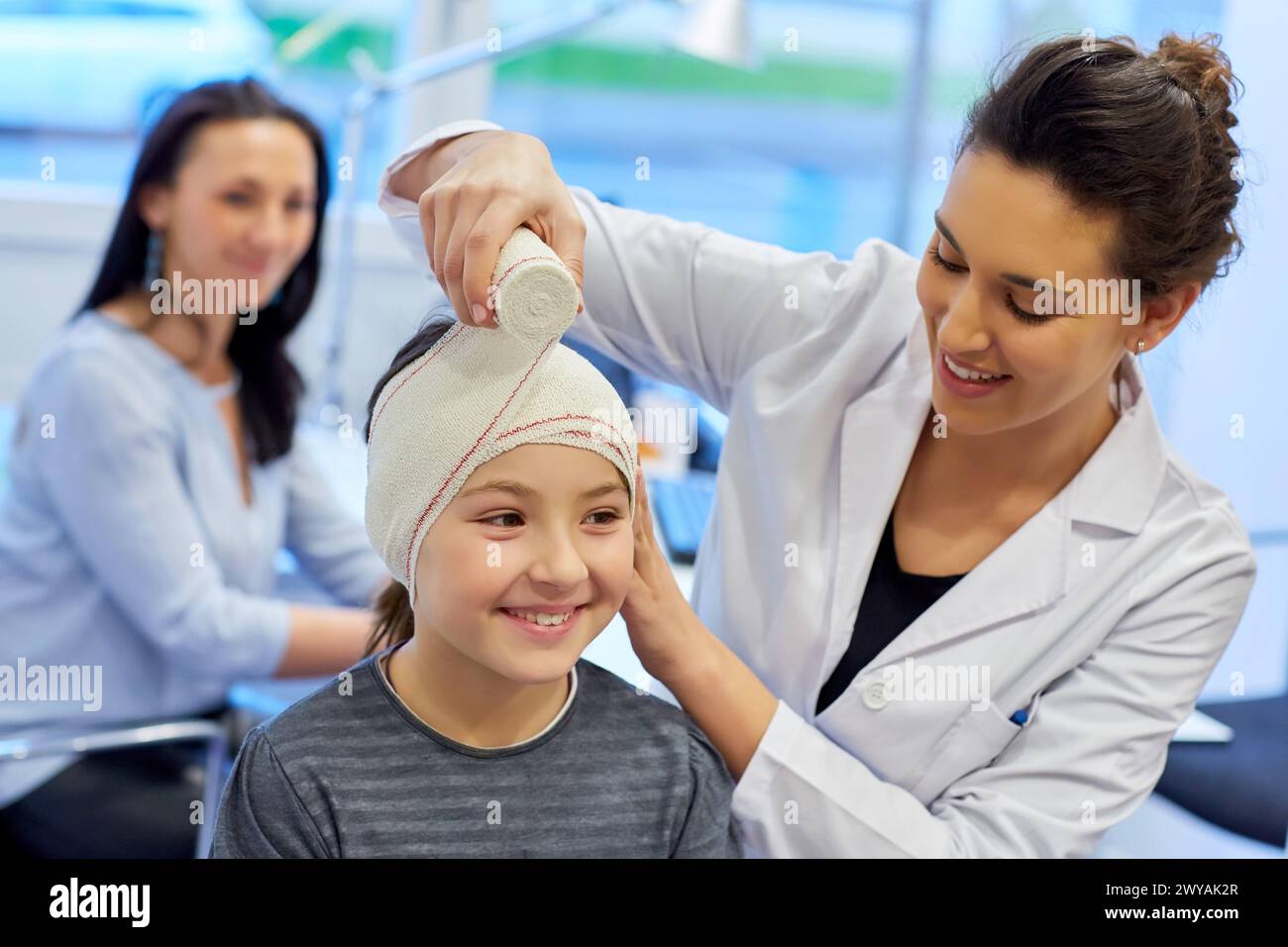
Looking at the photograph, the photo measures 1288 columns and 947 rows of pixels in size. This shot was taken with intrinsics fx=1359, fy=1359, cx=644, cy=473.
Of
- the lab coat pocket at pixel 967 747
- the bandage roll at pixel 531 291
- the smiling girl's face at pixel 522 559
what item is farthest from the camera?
the lab coat pocket at pixel 967 747

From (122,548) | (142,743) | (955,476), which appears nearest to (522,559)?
→ (955,476)

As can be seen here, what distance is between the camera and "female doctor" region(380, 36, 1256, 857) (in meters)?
1.18

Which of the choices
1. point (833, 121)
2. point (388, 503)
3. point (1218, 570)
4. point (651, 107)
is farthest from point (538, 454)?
point (833, 121)

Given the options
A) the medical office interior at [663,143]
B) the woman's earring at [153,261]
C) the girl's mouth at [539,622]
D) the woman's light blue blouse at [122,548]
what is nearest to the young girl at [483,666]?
the girl's mouth at [539,622]

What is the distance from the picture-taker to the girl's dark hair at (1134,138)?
1.16 meters

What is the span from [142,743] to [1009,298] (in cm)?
126

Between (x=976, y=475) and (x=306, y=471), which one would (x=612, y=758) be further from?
(x=306, y=471)

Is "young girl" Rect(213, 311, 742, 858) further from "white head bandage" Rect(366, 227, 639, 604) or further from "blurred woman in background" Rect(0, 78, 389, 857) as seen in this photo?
"blurred woman in background" Rect(0, 78, 389, 857)

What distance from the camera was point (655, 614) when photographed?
118cm

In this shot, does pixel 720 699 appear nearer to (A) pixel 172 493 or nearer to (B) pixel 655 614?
(B) pixel 655 614

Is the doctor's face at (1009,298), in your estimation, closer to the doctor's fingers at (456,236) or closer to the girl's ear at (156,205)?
the doctor's fingers at (456,236)

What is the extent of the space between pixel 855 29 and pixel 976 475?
2.88 meters

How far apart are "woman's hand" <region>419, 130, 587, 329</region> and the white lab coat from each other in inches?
5.8

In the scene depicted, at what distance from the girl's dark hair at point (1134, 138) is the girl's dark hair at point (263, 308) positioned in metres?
1.33
